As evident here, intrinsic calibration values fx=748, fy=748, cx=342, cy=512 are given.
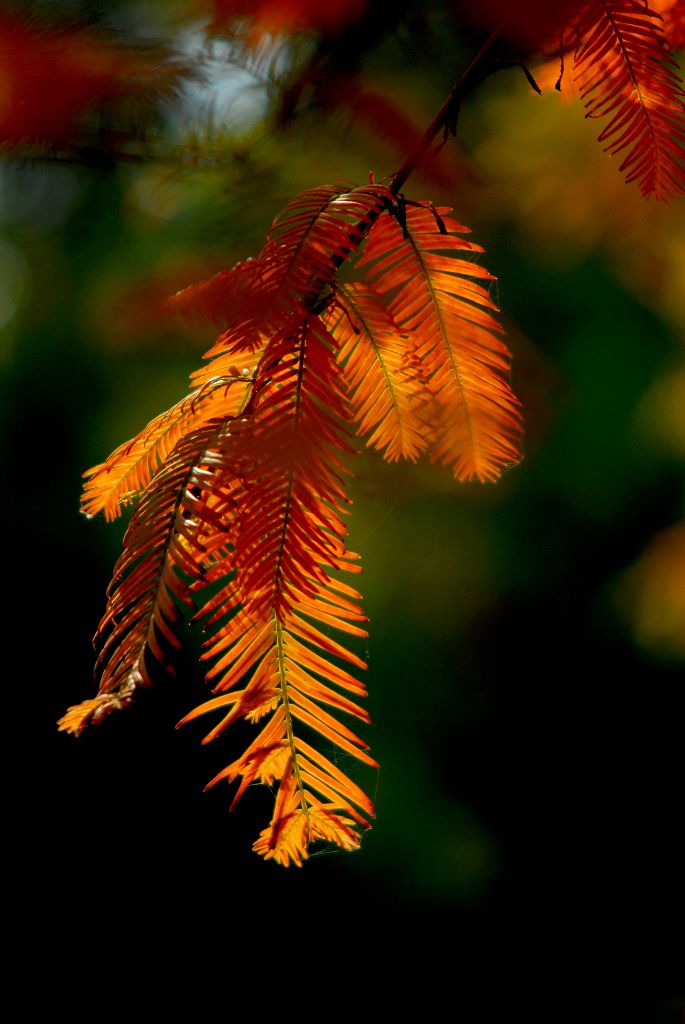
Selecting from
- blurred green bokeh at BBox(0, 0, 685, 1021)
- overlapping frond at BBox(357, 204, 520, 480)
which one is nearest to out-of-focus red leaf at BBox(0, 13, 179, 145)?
overlapping frond at BBox(357, 204, 520, 480)

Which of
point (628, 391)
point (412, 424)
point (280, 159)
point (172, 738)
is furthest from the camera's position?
point (172, 738)

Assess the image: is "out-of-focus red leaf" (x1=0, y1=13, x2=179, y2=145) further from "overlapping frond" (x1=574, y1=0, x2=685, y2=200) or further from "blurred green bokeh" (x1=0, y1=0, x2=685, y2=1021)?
"blurred green bokeh" (x1=0, y1=0, x2=685, y2=1021)

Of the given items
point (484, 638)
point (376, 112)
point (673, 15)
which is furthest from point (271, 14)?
point (484, 638)

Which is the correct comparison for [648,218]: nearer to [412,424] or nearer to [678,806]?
[412,424]

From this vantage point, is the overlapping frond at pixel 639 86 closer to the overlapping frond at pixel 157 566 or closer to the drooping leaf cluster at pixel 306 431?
the drooping leaf cluster at pixel 306 431

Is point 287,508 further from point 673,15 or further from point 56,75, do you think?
point 673,15

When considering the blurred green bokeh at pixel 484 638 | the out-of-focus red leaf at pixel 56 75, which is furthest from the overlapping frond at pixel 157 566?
the blurred green bokeh at pixel 484 638

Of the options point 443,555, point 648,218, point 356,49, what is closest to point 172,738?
point 443,555
